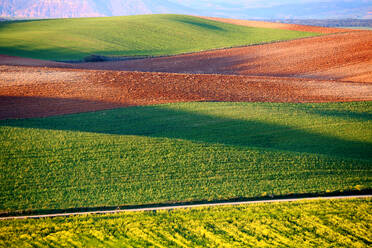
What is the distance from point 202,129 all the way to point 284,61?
2201 centimetres

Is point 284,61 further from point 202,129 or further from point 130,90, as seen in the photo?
point 202,129

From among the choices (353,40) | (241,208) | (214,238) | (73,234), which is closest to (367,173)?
(241,208)

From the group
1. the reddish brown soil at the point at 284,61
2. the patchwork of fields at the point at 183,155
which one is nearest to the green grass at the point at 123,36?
the reddish brown soil at the point at 284,61

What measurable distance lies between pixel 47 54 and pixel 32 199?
33.4m

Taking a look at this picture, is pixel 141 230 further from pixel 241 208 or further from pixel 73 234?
pixel 241 208

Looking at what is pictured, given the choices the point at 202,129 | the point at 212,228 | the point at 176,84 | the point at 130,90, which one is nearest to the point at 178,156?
the point at 202,129

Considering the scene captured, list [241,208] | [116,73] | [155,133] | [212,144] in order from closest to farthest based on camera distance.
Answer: [241,208] < [212,144] < [155,133] < [116,73]

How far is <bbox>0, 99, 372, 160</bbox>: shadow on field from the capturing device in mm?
15695

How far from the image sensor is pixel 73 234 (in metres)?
9.88

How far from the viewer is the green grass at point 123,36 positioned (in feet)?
140

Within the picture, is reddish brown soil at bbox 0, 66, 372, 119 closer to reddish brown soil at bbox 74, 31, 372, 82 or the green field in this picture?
the green field

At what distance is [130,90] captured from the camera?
2294 cm

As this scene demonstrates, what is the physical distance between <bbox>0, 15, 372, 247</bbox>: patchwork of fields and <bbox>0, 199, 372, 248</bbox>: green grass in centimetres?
4

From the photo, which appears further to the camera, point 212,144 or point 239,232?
point 212,144
